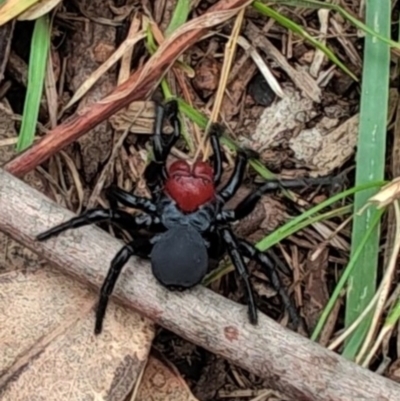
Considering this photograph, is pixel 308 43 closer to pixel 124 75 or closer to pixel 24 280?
pixel 124 75

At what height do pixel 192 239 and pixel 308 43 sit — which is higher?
pixel 308 43

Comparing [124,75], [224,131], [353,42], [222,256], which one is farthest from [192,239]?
[353,42]

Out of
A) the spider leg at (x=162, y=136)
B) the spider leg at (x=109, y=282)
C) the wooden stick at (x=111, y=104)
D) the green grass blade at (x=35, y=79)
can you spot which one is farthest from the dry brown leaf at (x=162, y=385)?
the green grass blade at (x=35, y=79)

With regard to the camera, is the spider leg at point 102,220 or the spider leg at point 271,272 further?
the spider leg at point 271,272

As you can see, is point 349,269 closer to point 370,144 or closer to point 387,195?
point 387,195

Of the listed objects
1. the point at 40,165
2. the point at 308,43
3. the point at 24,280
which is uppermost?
the point at 308,43

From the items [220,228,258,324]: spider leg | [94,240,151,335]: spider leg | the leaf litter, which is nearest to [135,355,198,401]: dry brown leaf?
the leaf litter

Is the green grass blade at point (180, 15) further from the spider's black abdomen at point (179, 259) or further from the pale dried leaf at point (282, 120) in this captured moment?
the spider's black abdomen at point (179, 259)
